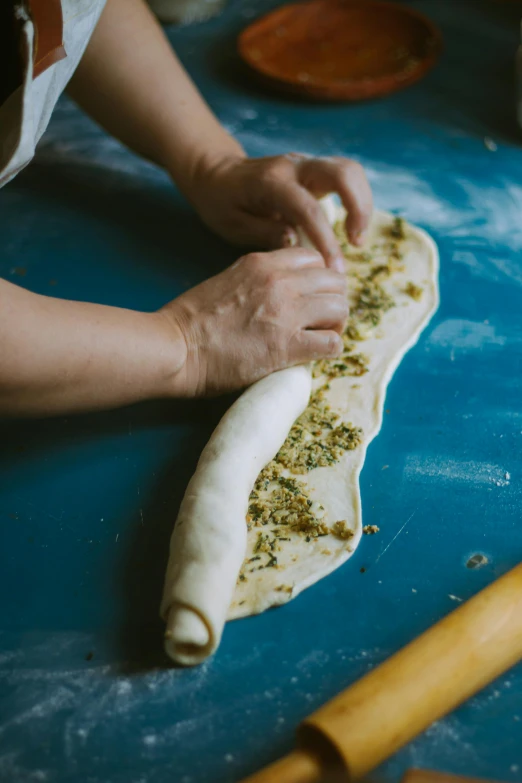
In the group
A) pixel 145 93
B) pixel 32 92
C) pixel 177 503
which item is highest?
pixel 32 92

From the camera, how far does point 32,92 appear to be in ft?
3.93

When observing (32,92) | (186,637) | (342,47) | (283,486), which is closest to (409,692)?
(186,637)

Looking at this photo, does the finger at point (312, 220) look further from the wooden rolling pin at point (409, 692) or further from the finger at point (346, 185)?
the wooden rolling pin at point (409, 692)

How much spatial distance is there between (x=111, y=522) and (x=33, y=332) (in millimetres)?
319

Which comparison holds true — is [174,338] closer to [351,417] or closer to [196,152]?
[351,417]

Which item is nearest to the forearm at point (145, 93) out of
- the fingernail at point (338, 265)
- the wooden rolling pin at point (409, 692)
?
the fingernail at point (338, 265)

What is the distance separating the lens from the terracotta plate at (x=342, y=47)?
215cm

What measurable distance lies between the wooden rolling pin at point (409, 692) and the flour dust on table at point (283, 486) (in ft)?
0.66

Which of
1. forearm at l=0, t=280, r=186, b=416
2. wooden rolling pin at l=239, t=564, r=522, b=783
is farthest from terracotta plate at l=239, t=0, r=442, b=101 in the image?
wooden rolling pin at l=239, t=564, r=522, b=783

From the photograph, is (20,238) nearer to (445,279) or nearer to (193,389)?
(193,389)

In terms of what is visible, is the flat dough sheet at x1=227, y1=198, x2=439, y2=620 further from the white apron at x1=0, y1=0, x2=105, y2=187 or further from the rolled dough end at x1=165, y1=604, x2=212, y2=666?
the white apron at x1=0, y1=0, x2=105, y2=187

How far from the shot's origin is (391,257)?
5.39 ft

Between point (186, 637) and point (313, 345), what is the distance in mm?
580

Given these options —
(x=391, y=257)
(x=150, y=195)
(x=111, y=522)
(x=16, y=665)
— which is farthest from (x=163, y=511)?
(x=150, y=195)
